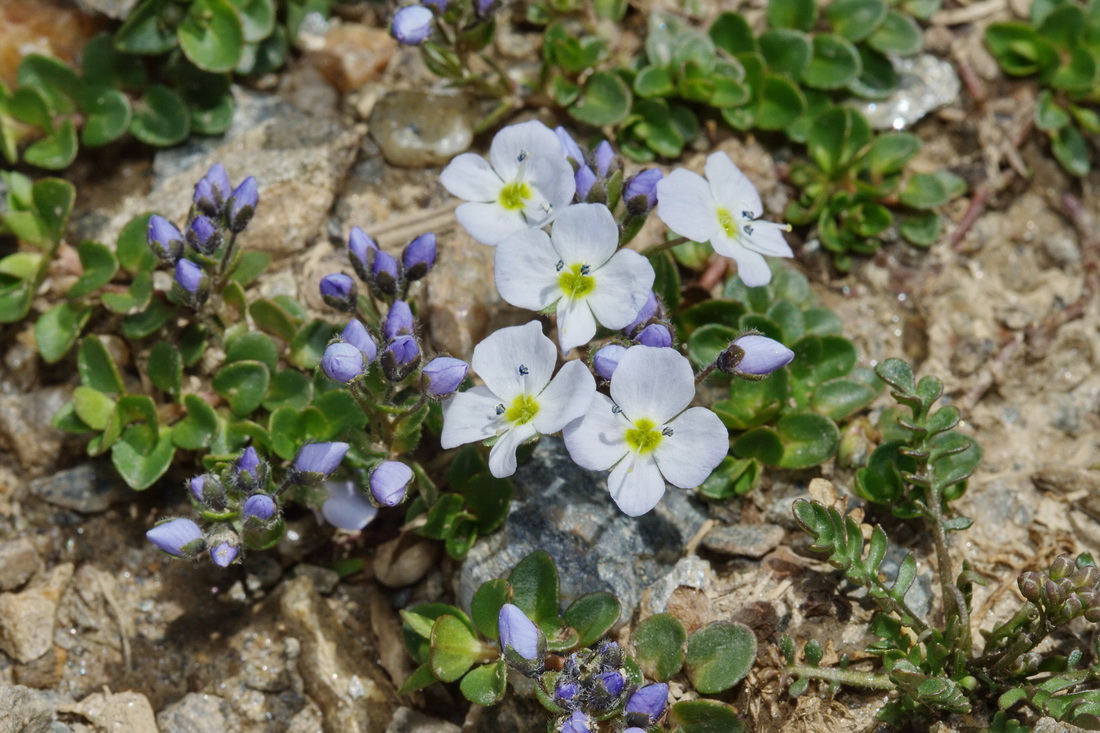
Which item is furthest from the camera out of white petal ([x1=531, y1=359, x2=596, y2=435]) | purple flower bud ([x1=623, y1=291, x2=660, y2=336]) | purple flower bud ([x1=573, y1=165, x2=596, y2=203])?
purple flower bud ([x1=573, y1=165, x2=596, y2=203])

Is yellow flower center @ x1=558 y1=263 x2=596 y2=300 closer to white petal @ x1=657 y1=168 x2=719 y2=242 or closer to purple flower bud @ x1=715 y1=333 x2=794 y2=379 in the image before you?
white petal @ x1=657 y1=168 x2=719 y2=242

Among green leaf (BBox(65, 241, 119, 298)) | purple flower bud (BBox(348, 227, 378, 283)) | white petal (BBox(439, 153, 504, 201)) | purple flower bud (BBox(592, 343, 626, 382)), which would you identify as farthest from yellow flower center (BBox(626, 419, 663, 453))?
green leaf (BBox(65, 241, 119, 298))

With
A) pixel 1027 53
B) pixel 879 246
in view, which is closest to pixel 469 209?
pixel 879 246

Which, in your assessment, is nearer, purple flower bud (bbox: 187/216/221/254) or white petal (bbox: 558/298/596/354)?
white petal (bbox: 558/298/596/354)

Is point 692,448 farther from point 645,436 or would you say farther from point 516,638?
point 516,638

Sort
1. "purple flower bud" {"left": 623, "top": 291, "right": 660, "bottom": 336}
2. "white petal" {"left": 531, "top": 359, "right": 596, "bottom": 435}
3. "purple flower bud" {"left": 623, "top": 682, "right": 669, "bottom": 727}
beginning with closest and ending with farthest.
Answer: "purple flower bud" {"left": 623, "top": 682, "right": 669, "bottom": 727}, "white petal" {"left": 531, "top": 359, "right": 596, "bottom": 435}, "purple flower bud" {"left": 623, "top": 291, "right": 660, "bottom": 336}

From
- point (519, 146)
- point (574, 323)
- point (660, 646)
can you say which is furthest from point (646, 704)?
point (519, 146)

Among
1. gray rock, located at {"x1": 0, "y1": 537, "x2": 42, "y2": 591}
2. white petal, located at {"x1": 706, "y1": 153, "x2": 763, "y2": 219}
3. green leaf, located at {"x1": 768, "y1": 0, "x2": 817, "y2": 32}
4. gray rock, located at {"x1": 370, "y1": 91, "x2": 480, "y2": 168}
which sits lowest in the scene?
gray rock, located at {"x1": 0, "y1": 537, "x2": 42, "y2": 591}

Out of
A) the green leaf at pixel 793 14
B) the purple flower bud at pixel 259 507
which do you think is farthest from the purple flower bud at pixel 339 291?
the green leaf at pixel 793 14
